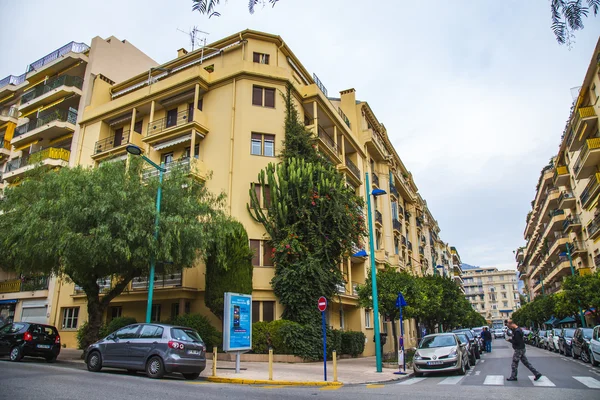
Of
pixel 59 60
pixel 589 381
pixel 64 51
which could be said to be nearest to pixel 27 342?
pixel 589 381

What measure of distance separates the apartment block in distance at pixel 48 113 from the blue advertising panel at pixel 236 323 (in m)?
19.4

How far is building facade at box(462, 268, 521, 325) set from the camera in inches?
5556

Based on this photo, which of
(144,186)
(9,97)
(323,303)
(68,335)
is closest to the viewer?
(323,303)

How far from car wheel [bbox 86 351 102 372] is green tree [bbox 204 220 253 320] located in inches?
278

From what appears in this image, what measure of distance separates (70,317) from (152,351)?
18.4 metres

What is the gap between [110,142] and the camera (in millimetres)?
29547

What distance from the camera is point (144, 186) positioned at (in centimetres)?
1811

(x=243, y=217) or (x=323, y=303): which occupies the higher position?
(x=243, y=217)

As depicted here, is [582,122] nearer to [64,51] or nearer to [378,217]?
[378,217]

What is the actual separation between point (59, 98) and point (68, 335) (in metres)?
18.4

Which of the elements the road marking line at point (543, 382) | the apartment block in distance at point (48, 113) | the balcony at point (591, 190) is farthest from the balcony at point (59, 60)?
the balcony at point (591, 190)

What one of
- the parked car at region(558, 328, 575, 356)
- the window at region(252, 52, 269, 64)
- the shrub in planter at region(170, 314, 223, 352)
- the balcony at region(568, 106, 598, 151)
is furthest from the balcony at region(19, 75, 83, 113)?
the balcony at region(568, 106, 598, 151)

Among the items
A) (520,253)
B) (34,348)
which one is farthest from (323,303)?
(520,253)

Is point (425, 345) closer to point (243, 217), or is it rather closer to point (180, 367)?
point (180, 367)
